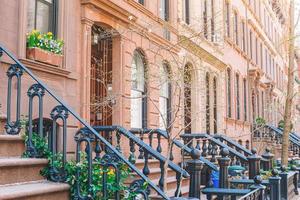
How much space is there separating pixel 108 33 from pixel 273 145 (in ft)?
44.1

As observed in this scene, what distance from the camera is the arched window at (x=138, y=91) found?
1123 centimetres

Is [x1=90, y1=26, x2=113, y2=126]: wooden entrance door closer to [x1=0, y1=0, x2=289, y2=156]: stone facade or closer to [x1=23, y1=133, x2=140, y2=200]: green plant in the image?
[x1=0, y1=0, x2=289, y2=156]: stone facade

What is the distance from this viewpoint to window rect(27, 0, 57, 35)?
7899 mm

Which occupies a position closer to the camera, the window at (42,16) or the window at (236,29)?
the window at (42,16)

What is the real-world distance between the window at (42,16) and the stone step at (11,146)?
316 centimetres

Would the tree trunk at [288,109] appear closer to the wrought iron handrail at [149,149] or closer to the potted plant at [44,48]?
the wrought iron handrail at [149,149]

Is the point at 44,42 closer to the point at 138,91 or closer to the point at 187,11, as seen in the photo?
the point at 138,91

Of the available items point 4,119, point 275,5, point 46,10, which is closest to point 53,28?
point 46,10

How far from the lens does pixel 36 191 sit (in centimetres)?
434

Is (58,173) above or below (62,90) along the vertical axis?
below

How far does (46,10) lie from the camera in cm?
835

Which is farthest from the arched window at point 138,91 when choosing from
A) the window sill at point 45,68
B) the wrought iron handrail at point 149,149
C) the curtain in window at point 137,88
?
the wrought iron handrail at point 149,149

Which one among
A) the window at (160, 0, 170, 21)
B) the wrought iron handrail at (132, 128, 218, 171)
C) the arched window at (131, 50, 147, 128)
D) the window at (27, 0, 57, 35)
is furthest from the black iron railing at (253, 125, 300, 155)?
the window at (27, 0, 57, 35)

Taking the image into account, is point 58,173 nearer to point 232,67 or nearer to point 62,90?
point 62,90
